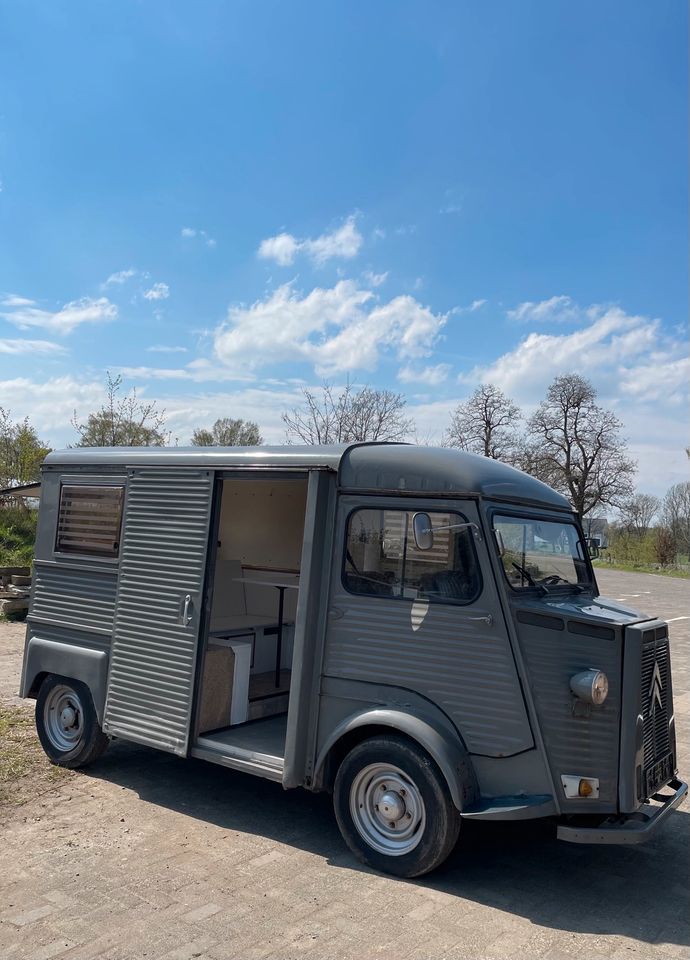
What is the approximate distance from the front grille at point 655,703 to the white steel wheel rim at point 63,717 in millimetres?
4374

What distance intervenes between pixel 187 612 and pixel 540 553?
8.41 ft

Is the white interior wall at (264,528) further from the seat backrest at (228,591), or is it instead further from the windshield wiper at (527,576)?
the windshield wiper at (527,576)

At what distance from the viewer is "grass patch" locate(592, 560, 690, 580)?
43000mm

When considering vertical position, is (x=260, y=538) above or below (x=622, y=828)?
above

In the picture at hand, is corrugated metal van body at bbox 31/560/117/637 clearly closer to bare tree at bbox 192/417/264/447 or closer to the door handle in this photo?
the door handle

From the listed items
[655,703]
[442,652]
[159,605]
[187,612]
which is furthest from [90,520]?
[655,703]

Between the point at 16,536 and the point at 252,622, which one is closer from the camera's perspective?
the point at 252,622

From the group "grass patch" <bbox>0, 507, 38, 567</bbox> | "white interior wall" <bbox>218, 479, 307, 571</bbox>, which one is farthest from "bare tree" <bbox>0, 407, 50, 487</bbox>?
"white interior wall" <bbox>218, 479, 307, 571</bbox>

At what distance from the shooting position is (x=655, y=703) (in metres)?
4.80

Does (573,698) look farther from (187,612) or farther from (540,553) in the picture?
(187,612)

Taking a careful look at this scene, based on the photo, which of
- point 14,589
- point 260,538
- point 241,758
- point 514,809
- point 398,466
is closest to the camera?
point 514,809

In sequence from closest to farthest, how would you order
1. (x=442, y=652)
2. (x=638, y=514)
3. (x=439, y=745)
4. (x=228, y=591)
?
(x=439, y=745)
(x=442, y=652)
(x=228, y=591)
(x=638, y=514)

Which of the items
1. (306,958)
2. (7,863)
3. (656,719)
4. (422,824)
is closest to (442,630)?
(422,824)

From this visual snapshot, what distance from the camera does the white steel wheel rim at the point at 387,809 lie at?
15.3 feet
